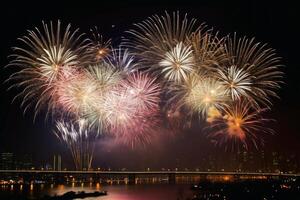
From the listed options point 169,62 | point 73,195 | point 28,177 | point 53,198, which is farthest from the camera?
point 28,177

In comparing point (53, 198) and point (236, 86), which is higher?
point (236, 86)

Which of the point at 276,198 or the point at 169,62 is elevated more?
the point at 169,62

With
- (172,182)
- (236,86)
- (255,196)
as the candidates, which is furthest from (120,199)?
(172,182)

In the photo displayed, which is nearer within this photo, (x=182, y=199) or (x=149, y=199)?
(x=182, y=199)

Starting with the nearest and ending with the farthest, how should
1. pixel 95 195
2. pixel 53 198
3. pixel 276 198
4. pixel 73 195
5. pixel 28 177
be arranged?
pixel 276 198 → pixel 53 198 → pixel 73 195 → pixel 95 195 → pixel 28 177

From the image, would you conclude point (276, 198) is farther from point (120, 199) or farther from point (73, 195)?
point (73, 195)

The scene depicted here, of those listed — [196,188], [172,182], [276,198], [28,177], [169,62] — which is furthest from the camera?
[28,177]

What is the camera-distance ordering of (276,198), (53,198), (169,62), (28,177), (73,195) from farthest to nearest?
(28,177), (73,195), (53,198), (276,198), (169,62)

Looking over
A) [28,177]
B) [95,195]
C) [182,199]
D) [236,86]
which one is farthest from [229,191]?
[28,177]

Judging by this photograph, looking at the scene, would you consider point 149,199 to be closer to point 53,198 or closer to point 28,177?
point 53,198
